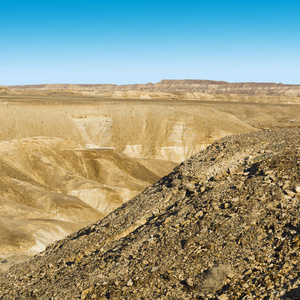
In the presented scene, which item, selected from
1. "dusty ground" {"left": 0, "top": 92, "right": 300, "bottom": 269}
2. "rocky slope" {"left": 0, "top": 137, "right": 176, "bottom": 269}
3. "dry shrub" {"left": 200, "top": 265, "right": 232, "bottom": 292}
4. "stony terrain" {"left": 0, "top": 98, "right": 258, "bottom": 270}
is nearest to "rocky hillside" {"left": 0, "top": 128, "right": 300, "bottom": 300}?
"dry shrub" {"left": 200, "top": 265, "right": 232, "bottom": 292}

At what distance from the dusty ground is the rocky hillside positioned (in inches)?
323

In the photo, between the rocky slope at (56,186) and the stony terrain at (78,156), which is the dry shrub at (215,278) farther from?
the rocky slope at (56,186)

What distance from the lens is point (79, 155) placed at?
53.9 meters

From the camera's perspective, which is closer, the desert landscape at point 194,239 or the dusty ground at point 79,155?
the desert landscape at point 194,239

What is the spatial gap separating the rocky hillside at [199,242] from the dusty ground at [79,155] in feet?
26.9

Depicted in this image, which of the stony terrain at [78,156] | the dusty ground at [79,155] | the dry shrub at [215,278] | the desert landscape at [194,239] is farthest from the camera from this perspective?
the dusty ground at [79,155]

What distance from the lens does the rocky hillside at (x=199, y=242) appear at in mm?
8805

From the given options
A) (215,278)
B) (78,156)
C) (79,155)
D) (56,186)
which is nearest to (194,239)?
(215,278)

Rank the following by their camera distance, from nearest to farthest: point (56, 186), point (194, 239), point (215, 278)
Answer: point (215, 278)
point (194, 239)
point (56, 186)

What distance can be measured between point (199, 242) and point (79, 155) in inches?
1779

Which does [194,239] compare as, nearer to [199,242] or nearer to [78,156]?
[199,242]

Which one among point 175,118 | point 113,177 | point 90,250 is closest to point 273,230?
point 90,250

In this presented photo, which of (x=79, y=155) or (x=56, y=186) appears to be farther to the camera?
(x=79, y=155)

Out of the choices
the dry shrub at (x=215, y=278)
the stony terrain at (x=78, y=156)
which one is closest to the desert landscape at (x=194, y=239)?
the dry shrub at (x=215, y=278)
